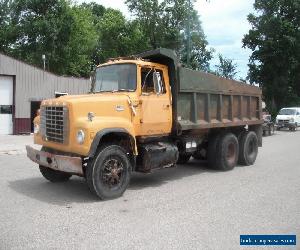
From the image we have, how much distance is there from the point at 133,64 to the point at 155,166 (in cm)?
231

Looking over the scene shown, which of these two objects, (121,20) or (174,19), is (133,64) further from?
(121,20)

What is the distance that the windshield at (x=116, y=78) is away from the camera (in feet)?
29.4

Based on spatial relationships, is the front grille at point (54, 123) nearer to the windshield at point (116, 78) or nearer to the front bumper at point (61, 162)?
the front bumper at point (61, 162)

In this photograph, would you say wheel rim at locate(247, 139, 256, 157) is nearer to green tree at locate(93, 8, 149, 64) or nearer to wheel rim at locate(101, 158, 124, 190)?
wheel rim at locate(101, 158, 124, 190)

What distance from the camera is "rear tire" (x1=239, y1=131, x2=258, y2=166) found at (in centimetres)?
1262

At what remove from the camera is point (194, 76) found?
10.4m

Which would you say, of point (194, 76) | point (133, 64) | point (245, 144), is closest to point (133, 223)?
point (133, 64)

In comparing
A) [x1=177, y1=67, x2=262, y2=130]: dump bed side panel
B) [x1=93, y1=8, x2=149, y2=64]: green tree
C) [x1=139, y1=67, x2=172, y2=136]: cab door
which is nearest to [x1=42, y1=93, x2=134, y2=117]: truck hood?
[x1=139, y1=67, x2=172, y2=136]: cab door

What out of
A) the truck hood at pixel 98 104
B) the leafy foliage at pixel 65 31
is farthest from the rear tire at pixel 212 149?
the leafy foliage at pixel 65 31

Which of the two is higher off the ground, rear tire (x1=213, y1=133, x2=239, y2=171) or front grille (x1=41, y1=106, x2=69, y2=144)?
front grille (x1=41, y1=106, x2=69, y2=144)

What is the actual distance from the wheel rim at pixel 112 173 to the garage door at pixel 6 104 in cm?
1929

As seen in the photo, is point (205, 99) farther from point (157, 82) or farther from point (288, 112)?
point (288, 112)

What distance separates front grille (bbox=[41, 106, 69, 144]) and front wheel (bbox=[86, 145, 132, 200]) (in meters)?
0.78

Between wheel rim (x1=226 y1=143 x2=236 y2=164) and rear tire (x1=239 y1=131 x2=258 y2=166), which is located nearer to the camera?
wheel rim (x1=226 y1=143 x2=236 y2=164)
